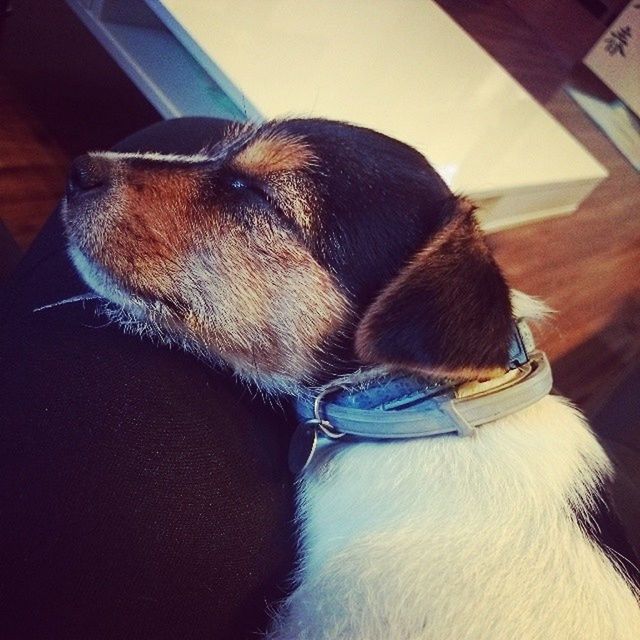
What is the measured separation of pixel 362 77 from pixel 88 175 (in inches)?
58.7

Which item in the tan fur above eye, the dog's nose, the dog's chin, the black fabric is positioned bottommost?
the black fabric

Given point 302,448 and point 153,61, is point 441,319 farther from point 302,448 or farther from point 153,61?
point 153,61

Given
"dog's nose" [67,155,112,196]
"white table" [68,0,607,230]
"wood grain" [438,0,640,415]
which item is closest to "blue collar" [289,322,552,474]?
"dog's nose" [67,155,112,196]

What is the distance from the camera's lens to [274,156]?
1100 mm

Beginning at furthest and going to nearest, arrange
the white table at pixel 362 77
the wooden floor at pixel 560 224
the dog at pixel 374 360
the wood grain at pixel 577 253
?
the wood grain at pixel 577 253
the wooden floor at pixel 560 224
the white table at pixel 362 77
the dog at pixel 374 360

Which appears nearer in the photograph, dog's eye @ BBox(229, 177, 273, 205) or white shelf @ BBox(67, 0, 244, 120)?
dog's eye @ BBox(229, 177, 273, 205)

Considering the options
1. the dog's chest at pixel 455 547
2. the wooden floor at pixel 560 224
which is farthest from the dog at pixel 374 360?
the wooden floor at pixel 560 224

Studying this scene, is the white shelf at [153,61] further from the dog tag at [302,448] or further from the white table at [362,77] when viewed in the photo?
the dog tag at [302,448]

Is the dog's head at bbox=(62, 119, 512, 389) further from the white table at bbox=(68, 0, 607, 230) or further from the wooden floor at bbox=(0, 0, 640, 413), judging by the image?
the wooden floor at bbox=(0, 0, 640, 413)

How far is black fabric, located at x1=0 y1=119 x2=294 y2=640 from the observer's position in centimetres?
84

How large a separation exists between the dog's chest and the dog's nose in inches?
26.3

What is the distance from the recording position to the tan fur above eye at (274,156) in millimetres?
1070

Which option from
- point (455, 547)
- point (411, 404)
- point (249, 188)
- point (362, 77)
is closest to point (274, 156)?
point (249, 188)

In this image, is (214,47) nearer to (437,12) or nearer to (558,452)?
(558,452)
